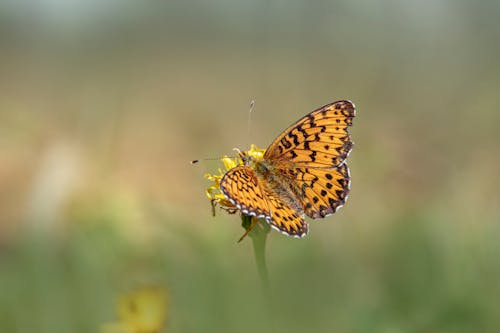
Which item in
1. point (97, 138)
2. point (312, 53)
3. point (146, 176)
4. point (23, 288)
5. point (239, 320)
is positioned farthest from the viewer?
point (312, 53)

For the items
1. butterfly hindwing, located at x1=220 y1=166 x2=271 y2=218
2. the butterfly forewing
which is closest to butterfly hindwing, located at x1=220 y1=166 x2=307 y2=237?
butterfly hindwing, located at x1=220 y1=166 x2=271 y2=218

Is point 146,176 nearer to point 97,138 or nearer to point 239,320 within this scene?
point 97,138

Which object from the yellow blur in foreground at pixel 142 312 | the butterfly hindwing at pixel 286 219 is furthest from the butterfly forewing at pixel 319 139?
the yellow blur in foreground at pixel 142 312

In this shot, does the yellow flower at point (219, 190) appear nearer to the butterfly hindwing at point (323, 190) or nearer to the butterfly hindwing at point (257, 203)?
the butterfly hindwing at point (257, 203)

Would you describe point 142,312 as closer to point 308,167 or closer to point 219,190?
point 219,190

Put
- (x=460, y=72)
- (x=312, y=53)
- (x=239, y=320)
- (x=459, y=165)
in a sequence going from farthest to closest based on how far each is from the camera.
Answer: (x=312, y=53)
(x=460, y=72)
(x=459, y=165)
(x=239, y=320)

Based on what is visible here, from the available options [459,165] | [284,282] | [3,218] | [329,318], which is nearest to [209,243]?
[284,282]

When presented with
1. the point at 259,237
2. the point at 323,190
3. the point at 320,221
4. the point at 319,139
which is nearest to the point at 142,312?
the point at 259,237

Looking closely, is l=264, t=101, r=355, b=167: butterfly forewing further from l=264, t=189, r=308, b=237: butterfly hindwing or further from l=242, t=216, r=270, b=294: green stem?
l=242, t=216, r=270, b=294: green stem
